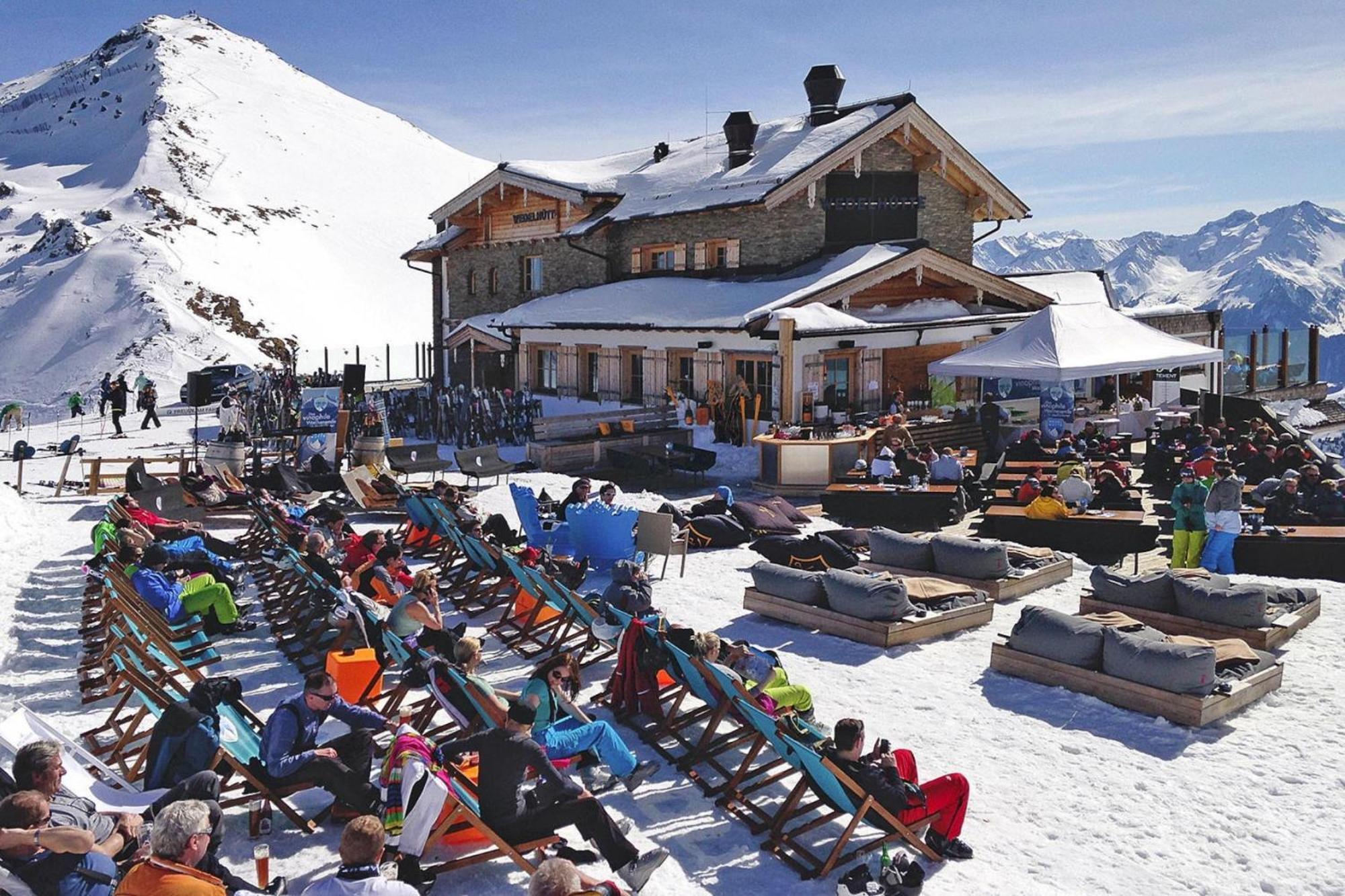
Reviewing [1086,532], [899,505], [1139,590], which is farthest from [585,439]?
[1139,590]

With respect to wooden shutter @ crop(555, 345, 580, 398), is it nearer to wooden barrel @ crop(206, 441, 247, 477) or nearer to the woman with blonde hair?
wooden barrel @ crop(206, 441, 247, 477)

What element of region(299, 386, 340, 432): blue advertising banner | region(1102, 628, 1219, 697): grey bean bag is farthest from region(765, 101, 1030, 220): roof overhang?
region(1102, 628, 1219, 697): grey bean bag

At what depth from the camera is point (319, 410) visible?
61.4 feet

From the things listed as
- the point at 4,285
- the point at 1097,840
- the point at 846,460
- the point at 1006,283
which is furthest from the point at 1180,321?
the point at 4,285

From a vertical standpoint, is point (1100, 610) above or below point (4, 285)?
below

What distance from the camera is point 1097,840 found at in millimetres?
5727

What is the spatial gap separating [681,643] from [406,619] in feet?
7.82

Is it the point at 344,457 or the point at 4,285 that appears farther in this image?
the point at 4,285

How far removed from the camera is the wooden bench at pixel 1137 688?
713 cm

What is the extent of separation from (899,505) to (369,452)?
8.25 m

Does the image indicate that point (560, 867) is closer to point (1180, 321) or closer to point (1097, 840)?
point (1097, 840)

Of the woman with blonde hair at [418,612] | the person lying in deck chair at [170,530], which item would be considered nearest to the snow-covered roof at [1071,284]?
the person lying in deck chair at [170,530]

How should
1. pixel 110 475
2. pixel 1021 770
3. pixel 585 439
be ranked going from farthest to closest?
pixel 585 439 → pixel 110 475 → pixel 1021 770

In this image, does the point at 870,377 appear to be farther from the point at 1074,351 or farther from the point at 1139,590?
the point at 1139,590
